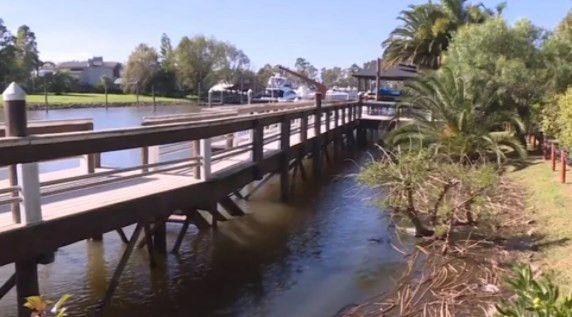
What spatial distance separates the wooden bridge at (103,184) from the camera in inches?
236

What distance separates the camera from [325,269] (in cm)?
1023

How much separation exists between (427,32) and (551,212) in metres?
27.3

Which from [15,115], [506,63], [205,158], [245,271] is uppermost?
[506,63]

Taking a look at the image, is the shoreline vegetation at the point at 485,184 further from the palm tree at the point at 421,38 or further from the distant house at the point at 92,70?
the distant house at the point at 92,70

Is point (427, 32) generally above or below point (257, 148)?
above

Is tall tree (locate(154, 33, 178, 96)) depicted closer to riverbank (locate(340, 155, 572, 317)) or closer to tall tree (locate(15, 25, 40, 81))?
tall tree (locate(15, 25, 40, 81))

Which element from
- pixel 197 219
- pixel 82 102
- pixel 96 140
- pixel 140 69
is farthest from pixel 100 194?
pixel 140 69

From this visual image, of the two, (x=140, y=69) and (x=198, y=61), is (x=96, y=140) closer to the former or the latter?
(x=140, y=69)

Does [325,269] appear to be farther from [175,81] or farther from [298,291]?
[175,81]

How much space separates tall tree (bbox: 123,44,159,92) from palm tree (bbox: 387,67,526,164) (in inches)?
2811

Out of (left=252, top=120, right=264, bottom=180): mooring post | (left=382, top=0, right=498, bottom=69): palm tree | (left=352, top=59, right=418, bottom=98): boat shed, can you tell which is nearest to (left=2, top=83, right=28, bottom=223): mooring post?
(left=252, top=120, right=264, bottom=180): mooring post

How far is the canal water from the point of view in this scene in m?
8.55

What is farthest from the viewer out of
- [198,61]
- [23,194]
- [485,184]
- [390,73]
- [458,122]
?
[198,61]

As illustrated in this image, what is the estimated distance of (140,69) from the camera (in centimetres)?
8825
